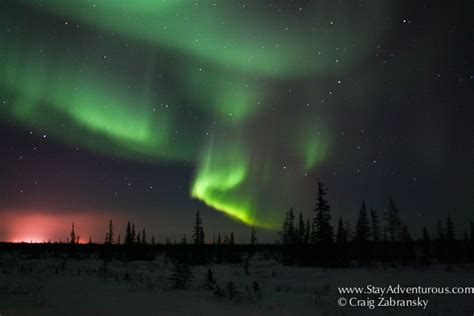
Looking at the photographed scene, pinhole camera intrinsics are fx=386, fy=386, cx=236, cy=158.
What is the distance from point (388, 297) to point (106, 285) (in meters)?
12.5


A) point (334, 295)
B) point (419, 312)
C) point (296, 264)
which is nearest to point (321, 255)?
point (296, 264)

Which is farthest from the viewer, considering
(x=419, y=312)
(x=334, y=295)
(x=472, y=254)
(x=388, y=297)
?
(x=472, y=254)

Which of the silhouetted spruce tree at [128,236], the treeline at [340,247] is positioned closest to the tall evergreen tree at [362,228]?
the treeline at [340,247]

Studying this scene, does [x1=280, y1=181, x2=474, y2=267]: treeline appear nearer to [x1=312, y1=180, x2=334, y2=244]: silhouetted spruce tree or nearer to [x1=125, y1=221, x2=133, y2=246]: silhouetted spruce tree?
[x1=312, y1=180, x2=334, y2=244]: silhouetted spruce tree

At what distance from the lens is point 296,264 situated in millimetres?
42625

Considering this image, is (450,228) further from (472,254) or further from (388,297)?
(388,297)

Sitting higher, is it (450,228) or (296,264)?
(450,228)

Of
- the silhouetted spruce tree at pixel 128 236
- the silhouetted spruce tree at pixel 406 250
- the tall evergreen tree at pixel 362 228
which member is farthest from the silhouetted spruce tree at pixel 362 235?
the silhouetted spruce tree at pixel 128 236

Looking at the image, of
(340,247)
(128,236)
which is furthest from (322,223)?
(128,236)

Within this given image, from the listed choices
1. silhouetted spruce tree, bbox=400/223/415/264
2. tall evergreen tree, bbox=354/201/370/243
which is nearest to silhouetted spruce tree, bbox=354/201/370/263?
tall evergreen tree, bbox=354/201/370/243

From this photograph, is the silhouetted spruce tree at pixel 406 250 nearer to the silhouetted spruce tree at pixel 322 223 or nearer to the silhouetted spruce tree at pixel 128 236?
the silhouetted spruce tree at pixel 322 223

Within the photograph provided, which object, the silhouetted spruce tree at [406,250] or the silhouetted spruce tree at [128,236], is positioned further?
the silhouetted spruce tree at [128,236]

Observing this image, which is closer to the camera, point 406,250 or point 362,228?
point 406,250

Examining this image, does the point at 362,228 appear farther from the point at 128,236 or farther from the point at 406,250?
the point at 128,236
